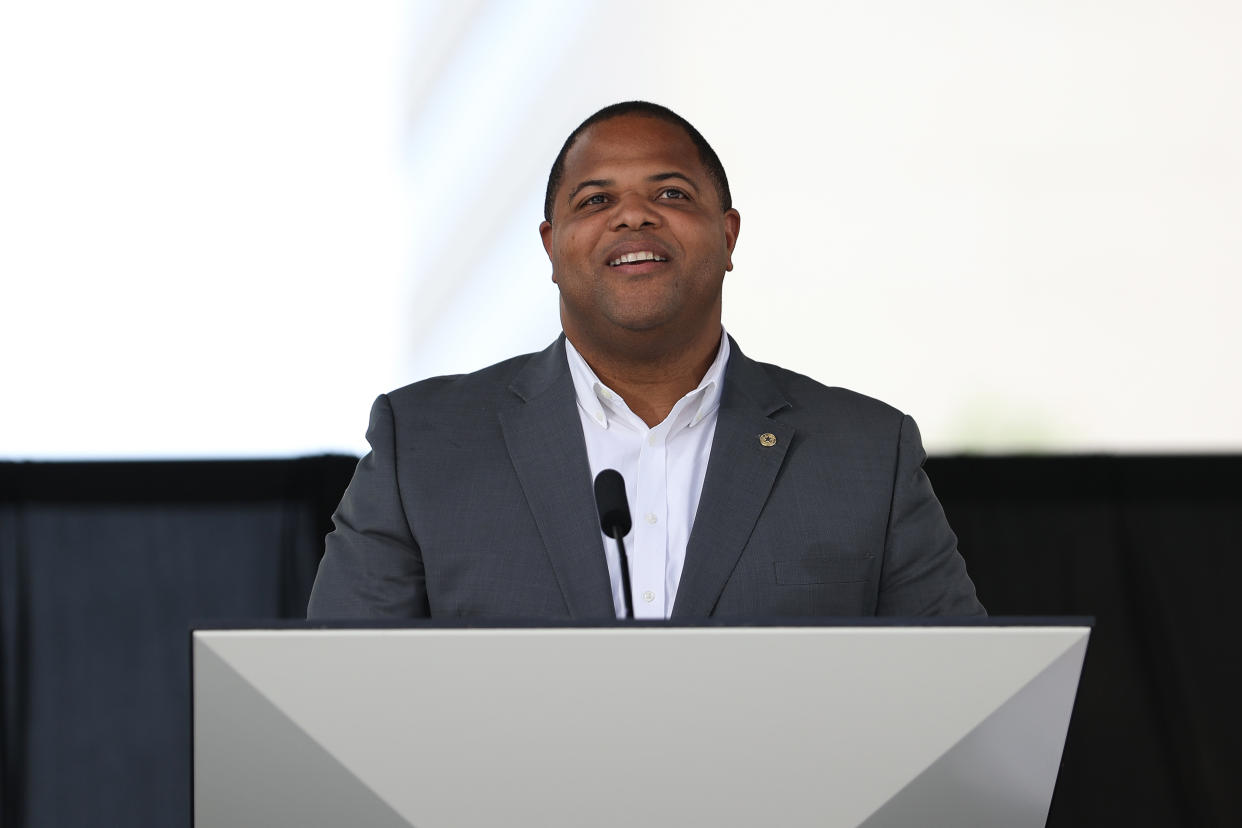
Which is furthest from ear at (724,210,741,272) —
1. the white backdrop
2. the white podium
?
the white podium

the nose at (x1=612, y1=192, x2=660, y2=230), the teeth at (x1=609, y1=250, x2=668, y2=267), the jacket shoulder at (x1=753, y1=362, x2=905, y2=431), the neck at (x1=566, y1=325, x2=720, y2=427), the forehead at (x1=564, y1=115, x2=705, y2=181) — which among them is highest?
the forehead at (x1=564, y1=115, x2=705, y2=181)

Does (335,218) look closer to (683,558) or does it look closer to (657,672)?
(683,558)

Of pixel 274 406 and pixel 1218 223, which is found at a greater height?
pixel 1218 223

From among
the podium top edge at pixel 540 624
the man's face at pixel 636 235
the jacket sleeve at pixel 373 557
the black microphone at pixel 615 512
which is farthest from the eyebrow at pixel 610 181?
the podium top edge at pixel 540 624

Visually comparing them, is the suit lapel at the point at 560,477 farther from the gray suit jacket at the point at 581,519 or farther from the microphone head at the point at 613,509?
the microphone head at the point at 613,509

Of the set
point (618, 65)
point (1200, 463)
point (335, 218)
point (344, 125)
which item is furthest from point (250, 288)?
point (1200, 463)

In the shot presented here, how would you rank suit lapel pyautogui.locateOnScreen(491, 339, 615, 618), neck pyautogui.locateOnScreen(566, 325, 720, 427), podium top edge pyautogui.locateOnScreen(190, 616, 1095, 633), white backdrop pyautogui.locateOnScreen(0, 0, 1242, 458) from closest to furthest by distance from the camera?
podium top edge pyautogui.locateOnScreen(190, 616, 1095, 633) → suit lapel pyautogui.locateOnScreen(491, 339, 615, 618) → neck pyautogui.locateOnScreen(566, 325, 720, 427) → white backdrop pyautogui.locateOnScreen(0, 0, 1242, 458)

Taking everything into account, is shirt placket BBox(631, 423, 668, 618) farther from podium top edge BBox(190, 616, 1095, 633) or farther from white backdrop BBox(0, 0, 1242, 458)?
white backdrop BBox(0, 0, 1242, 458)

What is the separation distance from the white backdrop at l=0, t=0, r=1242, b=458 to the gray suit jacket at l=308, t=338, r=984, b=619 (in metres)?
1.27

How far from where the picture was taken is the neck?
1.96 metres

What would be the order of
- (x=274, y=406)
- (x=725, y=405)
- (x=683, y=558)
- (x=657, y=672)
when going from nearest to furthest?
(x=657, y=672)
(x=683, y=558)
(x=725, y=405)
(x=274, y=406)

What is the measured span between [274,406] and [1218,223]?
8.22ft

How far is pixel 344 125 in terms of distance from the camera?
325cm

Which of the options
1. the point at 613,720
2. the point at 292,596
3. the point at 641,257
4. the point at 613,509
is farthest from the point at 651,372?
the point at 292,596
